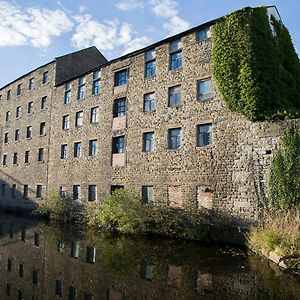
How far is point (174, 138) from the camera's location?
20.8m

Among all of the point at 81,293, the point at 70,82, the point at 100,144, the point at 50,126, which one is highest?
the point at 70,82

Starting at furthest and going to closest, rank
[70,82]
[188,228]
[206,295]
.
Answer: [70,82], [188,228], [206,295]

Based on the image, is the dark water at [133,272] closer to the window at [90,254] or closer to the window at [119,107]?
the window at [90,254]

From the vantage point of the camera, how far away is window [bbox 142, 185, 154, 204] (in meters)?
21.4

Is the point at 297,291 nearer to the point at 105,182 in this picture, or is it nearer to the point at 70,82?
the point at 105,182

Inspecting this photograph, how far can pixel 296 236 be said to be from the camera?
40.9ft

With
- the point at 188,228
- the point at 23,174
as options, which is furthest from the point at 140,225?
the point at 23,174

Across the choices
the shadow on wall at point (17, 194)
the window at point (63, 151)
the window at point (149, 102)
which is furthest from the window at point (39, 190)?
the window at point (149, 102)

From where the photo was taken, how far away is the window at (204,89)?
19.5 m

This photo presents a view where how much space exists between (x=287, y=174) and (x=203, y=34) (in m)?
9.37

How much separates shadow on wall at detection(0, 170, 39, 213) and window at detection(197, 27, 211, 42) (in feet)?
62.3

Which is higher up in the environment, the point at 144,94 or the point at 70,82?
the point at 70,82

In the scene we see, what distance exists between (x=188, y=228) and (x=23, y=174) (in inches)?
866

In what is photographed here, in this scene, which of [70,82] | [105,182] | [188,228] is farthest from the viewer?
[70,82]
